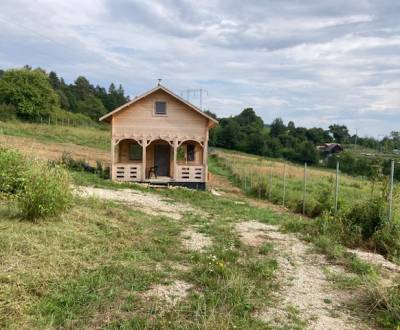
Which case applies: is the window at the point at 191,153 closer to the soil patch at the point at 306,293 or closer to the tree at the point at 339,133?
the soil patch at the point at 306,293

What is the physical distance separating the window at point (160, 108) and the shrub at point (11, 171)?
946 centimetres

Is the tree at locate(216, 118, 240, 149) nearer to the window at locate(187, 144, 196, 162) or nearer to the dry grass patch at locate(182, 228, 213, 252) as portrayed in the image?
Answer: the window at locate(187, 144, 196, 162)

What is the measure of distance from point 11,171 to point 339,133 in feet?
311

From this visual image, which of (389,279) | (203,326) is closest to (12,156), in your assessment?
(203,326)

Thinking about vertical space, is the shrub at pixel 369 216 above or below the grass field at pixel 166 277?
above

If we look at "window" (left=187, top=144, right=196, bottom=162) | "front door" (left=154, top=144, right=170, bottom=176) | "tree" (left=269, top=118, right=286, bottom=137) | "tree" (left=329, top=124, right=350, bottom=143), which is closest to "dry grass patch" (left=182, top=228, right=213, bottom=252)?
"front door" (left=154, top=144, right=170, bottom=176)

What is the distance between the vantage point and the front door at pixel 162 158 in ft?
63.7

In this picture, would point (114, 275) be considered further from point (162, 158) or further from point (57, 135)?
point (57, 135)

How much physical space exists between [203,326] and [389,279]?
140 inches

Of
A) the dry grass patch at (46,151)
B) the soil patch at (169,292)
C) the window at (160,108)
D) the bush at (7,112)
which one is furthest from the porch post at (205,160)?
the bush at (7,112)

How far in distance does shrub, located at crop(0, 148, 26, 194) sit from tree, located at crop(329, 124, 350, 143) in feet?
305

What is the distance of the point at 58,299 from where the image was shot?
4.43m

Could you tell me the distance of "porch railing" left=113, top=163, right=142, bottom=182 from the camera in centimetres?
1742

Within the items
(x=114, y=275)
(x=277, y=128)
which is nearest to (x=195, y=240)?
(x=114, y=275)
